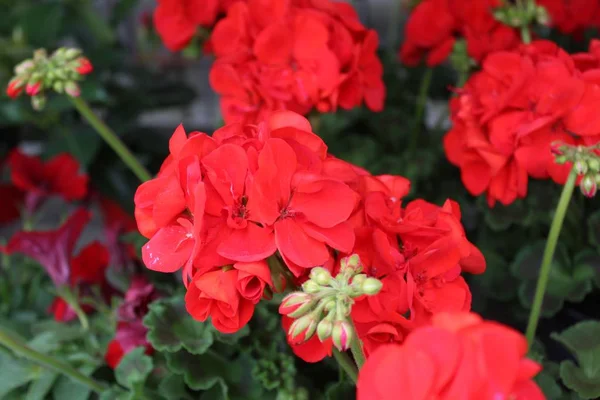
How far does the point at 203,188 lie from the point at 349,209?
8 cm

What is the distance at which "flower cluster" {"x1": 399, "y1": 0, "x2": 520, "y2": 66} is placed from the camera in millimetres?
693

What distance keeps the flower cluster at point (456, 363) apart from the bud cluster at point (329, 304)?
4 centimetres

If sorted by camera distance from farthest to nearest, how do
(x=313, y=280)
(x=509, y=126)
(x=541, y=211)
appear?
(x=541, y=211) → (x=509, y=126) → (x=313, y=280)

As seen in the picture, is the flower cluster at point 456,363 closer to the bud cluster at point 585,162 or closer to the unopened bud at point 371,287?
the unopened bud at point 371,287

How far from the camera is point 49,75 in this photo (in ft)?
1.84

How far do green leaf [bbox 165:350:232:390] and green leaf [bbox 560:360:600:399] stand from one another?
27 centimetres

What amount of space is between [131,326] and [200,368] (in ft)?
0.28

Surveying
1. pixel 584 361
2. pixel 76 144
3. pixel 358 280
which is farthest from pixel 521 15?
pixel 76 144

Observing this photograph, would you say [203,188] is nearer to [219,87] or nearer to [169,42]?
[219,87]

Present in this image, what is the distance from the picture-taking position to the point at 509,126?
531 millimetres

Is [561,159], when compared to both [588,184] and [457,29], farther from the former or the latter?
[457,29]

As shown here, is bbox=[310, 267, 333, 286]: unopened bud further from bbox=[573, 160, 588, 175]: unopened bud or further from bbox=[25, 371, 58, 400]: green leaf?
bbox=[25, 371, 58, 400]: green leaf

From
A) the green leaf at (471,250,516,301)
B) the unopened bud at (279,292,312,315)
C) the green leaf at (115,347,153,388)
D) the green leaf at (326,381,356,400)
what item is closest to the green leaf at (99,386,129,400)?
the green leaf at (115,347,153,388)

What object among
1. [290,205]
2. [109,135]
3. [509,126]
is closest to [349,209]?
[290,205]
